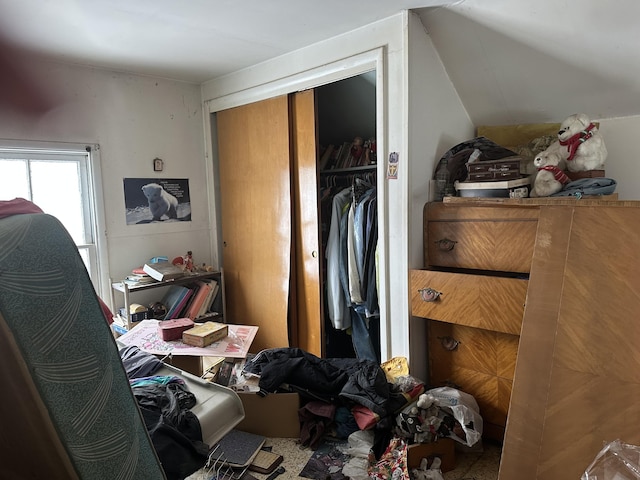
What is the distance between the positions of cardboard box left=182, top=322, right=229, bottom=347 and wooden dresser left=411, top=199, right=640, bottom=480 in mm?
1099

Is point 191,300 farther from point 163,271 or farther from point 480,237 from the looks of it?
point 480,237

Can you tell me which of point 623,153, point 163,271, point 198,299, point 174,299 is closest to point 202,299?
point 198,299

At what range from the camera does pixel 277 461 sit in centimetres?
198

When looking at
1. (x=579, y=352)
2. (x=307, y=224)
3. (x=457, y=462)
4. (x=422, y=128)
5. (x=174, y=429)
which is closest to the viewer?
(x=174, y=429)

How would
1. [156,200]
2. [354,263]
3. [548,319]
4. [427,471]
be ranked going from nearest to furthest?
[548,319] < [427,471] < [354,263] < [156,200]

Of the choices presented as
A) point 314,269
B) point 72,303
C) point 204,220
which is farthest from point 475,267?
point 204,220

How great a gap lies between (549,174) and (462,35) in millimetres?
833

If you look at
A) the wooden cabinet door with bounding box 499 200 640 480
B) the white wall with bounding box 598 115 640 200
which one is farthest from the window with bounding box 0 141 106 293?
the white wall with bounding box 598 115 640 200

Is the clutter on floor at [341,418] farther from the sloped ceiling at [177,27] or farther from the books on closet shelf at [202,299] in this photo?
the sloped ceiling at [177,27]

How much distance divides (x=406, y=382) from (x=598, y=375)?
94cm

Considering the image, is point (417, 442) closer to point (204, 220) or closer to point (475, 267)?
point (475, 267)

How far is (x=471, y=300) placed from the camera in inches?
78.7

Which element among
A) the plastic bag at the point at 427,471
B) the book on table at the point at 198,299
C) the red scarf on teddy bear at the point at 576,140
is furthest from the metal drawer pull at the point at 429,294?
the book on table at the point at 198,299

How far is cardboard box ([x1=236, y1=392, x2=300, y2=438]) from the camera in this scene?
2165mm
